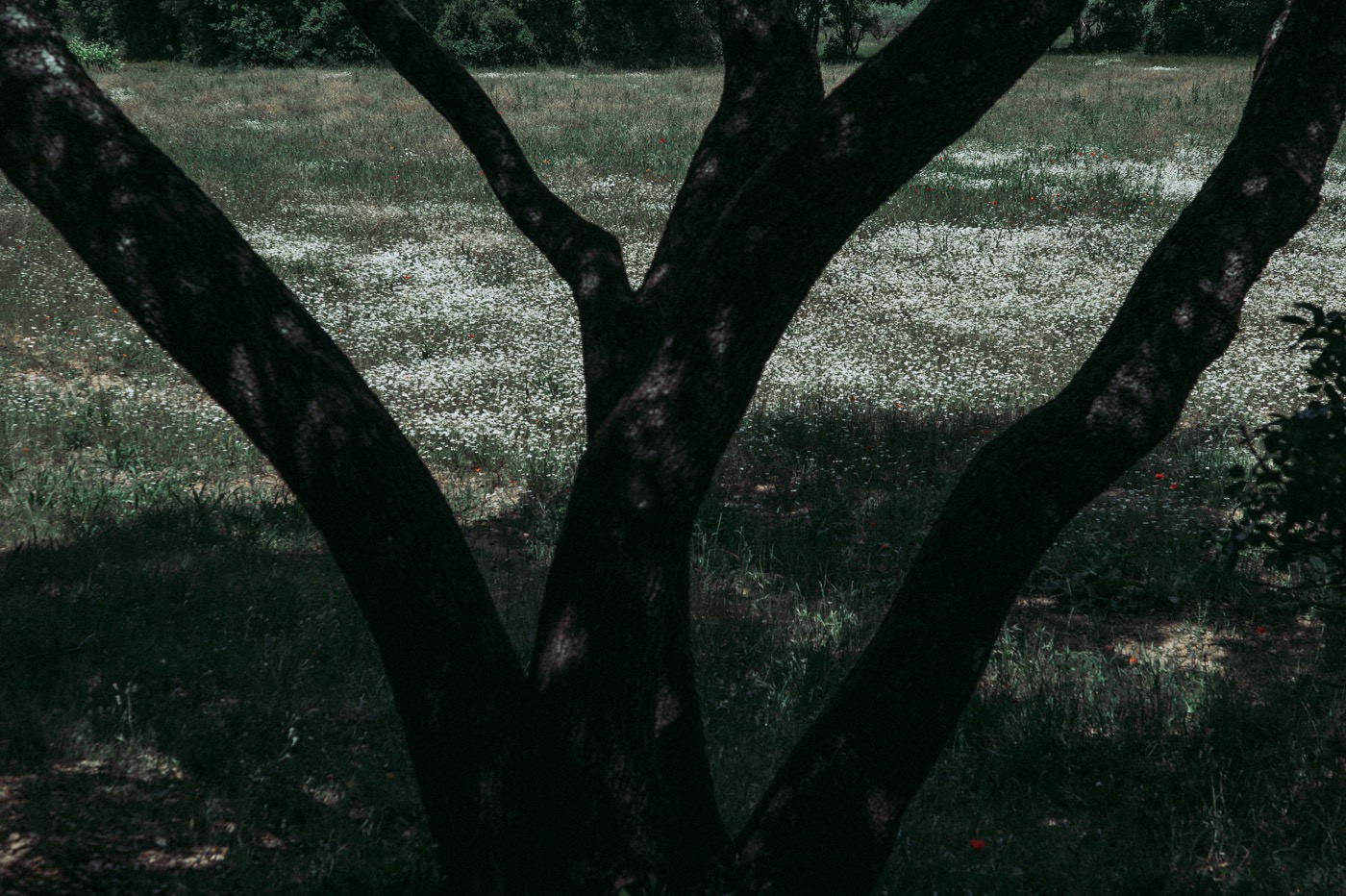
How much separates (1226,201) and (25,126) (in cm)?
340

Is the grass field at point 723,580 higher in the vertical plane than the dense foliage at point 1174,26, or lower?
lower

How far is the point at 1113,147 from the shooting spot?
21.2 metres

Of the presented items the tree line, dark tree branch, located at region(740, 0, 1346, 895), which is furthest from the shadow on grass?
the tree line

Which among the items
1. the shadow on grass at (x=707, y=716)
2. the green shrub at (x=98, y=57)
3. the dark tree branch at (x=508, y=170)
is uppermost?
the green shrub at (x=98, y=57)

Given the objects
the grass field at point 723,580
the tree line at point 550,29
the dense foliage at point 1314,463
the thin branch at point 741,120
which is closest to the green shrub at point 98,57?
the tree line at point 550,29

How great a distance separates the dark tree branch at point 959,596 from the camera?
312 centimetres

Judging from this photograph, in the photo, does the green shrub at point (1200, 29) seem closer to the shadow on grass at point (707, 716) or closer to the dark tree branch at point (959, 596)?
the shadow on grass at point (707, 716)

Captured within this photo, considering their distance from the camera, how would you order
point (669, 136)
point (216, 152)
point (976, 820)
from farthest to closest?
point (669, 136) < point (216, 152) < point (976, 820)

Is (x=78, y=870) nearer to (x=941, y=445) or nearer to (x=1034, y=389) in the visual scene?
(x=941, y=445)

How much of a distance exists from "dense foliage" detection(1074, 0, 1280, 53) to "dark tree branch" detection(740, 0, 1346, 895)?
1751 inches

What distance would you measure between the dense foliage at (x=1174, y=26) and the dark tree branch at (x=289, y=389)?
4575 cm

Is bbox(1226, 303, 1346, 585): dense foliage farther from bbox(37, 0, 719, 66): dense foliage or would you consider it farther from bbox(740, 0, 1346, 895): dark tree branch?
bbox(37, 0, 719, 66): dense foliage

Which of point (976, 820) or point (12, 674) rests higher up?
point (12, 674)

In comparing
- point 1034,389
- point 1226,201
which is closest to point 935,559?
point 1226,201
